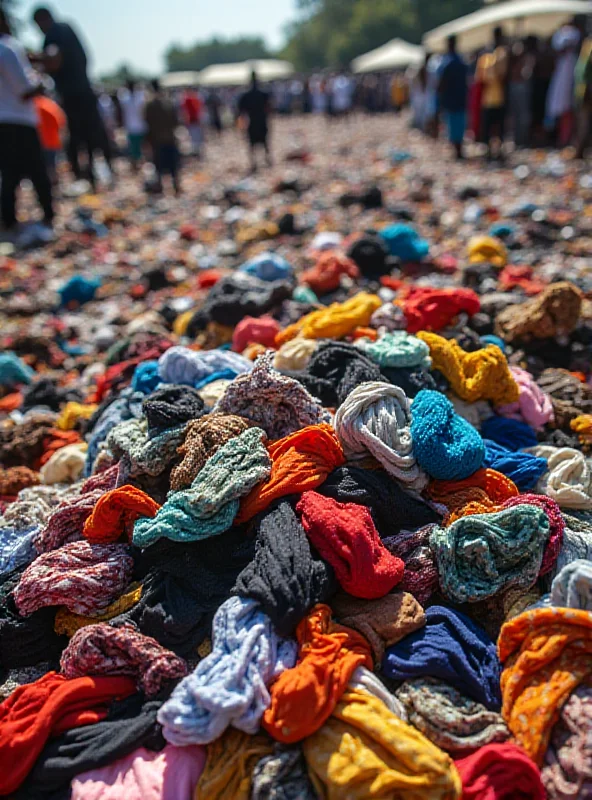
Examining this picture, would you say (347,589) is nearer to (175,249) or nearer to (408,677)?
(408,677)

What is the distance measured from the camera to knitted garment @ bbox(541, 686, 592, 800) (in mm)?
1726

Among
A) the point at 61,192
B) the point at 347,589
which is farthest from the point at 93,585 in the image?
the point at 61,192

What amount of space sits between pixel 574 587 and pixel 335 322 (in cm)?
211

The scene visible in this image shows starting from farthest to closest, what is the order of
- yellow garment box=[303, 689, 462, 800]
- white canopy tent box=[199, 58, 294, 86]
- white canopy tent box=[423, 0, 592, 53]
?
white canopy tent box=[199, 58, 294, 86] → white canopy tent box=[423, 0, 592, 53] → yellow garment box=[303, 689, 462, 800]

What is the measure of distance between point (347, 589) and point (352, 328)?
1.91 meters

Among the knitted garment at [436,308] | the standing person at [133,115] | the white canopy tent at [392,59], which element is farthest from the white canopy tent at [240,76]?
the knitted garment at [436,308]

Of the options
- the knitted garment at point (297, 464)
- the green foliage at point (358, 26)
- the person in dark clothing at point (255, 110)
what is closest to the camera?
the knitted garment at point (297, 464)

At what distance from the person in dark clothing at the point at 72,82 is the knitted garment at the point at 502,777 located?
353 inches

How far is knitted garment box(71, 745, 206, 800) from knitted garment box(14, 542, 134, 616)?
59 cm

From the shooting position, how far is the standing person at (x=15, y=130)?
6688mm

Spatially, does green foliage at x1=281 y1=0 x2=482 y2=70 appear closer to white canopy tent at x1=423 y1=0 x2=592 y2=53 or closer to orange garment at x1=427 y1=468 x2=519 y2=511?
white canopy tent at x1=423 y1=0 x2=592 y2=53

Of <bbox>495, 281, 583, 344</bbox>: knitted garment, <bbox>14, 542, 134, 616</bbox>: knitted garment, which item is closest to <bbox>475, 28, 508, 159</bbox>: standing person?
<bbox>495, 281, 583, 344</bbox>: knitted garment

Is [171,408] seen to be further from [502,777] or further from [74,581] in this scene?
[502,777]

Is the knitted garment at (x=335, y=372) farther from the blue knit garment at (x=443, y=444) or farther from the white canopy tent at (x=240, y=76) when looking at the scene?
the white canopy tent at (x=240, y=76)
